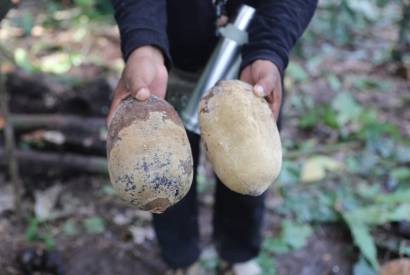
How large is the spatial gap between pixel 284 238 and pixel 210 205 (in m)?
0.41

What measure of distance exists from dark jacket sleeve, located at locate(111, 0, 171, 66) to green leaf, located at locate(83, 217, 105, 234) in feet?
3.93

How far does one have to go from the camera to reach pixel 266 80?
1.18 metres

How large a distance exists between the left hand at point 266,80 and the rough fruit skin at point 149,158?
220mm

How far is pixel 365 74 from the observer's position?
357 centimetres

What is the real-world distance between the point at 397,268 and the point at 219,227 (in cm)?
68

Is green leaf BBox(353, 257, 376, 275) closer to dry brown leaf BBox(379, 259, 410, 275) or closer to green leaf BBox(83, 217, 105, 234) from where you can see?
dry brown leaf BBox(379, 259, 410, 275)

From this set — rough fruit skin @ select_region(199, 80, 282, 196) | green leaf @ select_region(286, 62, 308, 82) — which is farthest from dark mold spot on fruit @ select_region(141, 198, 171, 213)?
green leaf @ select_region(286, 62, 308, 82)

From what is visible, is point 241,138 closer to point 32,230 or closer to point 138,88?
point 138,88

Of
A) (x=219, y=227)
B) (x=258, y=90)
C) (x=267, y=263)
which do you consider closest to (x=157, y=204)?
(x=258, y=90)

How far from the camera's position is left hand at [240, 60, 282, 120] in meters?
1.16

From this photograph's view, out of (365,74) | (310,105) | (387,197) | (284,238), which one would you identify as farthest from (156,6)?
(365,74)

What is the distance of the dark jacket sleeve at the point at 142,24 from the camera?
3.92ft

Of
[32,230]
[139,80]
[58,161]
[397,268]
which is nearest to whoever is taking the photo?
[139,80]

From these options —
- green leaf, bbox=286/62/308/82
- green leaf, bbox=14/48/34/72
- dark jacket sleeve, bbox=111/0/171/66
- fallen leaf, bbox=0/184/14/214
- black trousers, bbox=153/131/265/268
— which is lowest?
green leaf, bbox=286/62/308/82
